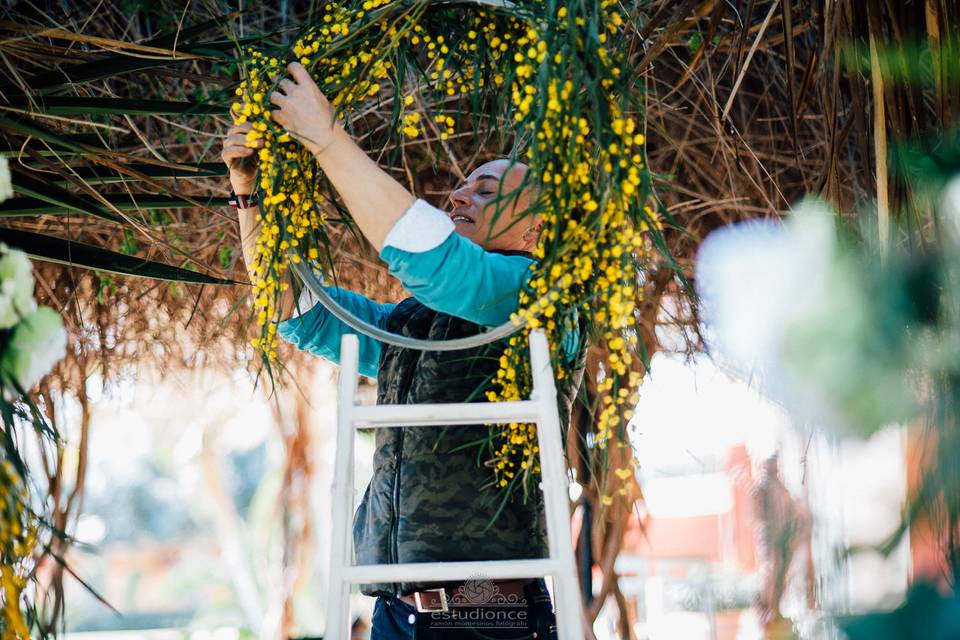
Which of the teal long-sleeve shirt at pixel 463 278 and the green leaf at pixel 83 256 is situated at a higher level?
the green leaf at pixel 83 256

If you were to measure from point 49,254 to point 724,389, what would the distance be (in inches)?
56.4

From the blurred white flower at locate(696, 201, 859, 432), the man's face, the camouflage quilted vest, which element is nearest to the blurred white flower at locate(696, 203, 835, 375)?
the blurred white flower at locate(696, 201, 859, 432)

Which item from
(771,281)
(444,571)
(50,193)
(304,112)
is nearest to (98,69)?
(50,193)

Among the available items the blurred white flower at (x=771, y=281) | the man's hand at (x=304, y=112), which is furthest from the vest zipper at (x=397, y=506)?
the blurred white flower at (x=771, y=281)

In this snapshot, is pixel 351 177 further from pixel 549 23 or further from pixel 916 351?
pixel 916 351

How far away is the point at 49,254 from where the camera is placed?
70.3 inches

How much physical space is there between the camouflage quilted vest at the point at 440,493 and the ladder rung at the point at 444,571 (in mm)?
339

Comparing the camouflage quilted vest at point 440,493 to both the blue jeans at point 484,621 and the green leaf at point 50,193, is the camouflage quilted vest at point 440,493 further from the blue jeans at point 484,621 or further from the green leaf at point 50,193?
the green leaf at point 50,193

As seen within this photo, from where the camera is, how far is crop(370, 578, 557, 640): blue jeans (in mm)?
1588

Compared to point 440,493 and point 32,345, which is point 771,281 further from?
point 440,493

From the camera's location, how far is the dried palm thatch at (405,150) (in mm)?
1470

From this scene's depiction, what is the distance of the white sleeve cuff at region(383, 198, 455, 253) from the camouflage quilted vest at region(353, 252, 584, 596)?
0.25 meters

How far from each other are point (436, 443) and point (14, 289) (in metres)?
0.65

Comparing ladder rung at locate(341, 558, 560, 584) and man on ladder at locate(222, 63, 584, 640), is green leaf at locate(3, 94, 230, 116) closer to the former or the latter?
man on ladder at locate(222, 63, 584, 640)
